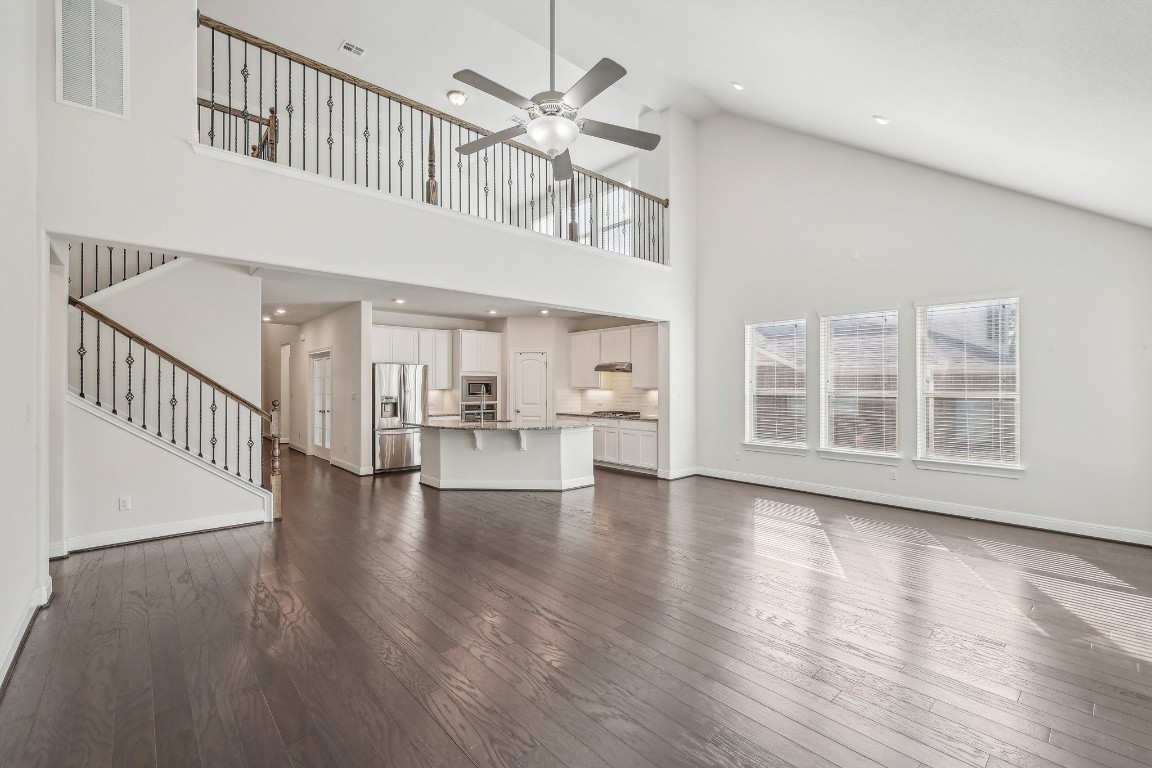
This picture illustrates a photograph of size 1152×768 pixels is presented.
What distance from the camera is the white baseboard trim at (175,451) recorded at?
4332 millimetres

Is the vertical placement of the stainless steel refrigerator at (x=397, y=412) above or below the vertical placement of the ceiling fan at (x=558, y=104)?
below

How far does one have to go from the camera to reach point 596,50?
6.41 m

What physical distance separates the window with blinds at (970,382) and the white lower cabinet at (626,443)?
11.5ft

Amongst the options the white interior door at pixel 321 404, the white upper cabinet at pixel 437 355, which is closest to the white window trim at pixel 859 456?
the white upper cabinet at pixel 437 355

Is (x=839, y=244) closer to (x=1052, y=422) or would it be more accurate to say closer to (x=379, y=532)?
(x=1052, y=422)

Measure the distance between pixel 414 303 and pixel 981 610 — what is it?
24.0ft

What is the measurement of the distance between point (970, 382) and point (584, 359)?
567cm

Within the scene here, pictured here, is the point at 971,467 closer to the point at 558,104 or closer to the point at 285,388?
the point at 558,104

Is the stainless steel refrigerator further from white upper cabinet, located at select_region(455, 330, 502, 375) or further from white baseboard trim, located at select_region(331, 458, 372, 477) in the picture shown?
white upper cabinet, located at select_region(455, 330, 502, 375)

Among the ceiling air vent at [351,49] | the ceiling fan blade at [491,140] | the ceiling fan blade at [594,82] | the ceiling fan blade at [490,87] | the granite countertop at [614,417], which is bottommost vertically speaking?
the granite countertop at [614,417]

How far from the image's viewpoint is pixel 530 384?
32.0 feet

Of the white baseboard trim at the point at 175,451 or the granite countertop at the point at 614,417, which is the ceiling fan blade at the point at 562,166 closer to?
the white baseboard trim at the point at 175,451

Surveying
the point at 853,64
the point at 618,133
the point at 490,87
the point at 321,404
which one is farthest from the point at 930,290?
the point at 321,404

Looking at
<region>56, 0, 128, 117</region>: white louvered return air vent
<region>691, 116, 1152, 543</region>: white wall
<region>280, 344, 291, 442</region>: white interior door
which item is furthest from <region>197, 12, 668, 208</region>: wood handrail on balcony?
<region>280, 344, 291, 442</region>: white interior door
